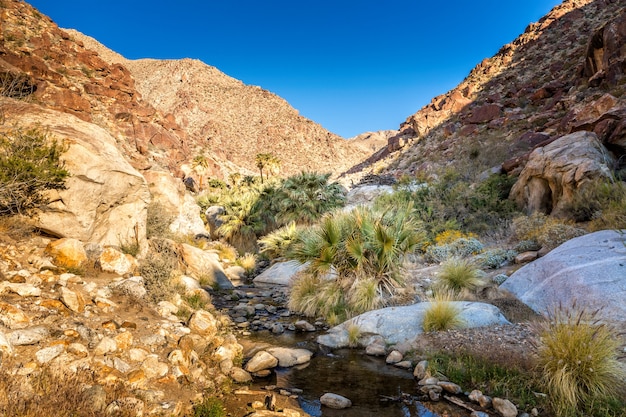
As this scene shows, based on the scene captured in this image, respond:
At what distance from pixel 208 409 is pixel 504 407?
11.8ft

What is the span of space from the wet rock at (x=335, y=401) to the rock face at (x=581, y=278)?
172 inches

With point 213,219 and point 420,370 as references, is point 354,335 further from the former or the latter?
point 213,219

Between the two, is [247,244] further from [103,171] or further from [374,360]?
[374,360]

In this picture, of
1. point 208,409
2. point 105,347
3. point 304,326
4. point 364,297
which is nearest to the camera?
point 208,409

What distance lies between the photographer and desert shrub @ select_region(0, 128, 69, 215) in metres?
6.03

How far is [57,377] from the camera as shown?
3.58 metres

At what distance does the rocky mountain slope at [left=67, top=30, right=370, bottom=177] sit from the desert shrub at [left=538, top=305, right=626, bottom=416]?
215 ft

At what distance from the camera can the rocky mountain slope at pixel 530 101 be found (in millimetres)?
19453

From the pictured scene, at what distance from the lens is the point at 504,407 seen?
14.3 ft

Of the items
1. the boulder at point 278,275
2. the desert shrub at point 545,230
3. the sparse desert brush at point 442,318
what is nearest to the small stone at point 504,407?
the sparse desert brush at point 442,318

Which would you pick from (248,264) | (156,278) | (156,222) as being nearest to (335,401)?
(156,278)

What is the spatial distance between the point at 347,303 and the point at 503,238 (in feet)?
24.2

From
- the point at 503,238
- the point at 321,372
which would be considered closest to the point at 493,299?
the point at 321,372

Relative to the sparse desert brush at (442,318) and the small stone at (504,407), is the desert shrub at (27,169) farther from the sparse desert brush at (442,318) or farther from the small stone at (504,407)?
the small stone at (504,407)
